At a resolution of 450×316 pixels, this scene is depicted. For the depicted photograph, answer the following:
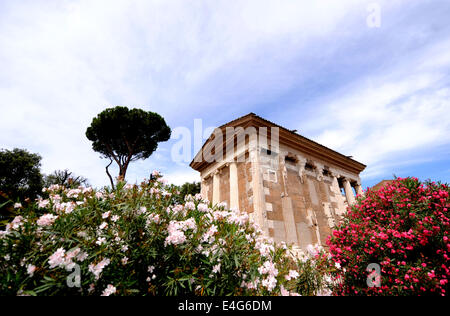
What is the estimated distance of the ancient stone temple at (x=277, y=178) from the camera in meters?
10.1

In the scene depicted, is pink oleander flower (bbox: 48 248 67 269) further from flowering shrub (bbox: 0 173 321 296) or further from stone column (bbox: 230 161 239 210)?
stone column (bbox: 230 161 239 210)

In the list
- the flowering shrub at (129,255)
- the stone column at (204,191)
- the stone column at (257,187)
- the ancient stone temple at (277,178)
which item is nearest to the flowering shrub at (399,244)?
the flowering shrub at (129,255)

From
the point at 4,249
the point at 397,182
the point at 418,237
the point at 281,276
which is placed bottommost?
the point at 281,276

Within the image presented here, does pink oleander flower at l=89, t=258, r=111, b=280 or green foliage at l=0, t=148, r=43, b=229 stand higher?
green foliage at l=0, t=148, r=43, b=229

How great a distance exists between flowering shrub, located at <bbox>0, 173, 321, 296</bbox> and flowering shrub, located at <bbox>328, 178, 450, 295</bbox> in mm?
2314

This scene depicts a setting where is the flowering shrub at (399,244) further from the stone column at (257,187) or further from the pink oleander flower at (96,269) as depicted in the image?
the pink oleander flower at (96,269)

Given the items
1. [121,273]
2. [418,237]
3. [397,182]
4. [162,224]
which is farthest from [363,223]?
[121,273]

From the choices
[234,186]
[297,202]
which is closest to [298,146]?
[297,202]

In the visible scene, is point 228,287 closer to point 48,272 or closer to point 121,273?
point 121,273

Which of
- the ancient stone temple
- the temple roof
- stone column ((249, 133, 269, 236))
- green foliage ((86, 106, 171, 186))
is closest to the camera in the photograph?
stone column ((249, 133, 269, 236))

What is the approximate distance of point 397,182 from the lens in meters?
7.04

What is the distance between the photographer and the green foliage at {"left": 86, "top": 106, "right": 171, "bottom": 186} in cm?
2148

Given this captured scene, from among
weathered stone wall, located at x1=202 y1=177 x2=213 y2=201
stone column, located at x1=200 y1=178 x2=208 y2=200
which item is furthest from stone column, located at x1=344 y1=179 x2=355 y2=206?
stone column, located at x1=200 y1=178 x2=208 y2=200
